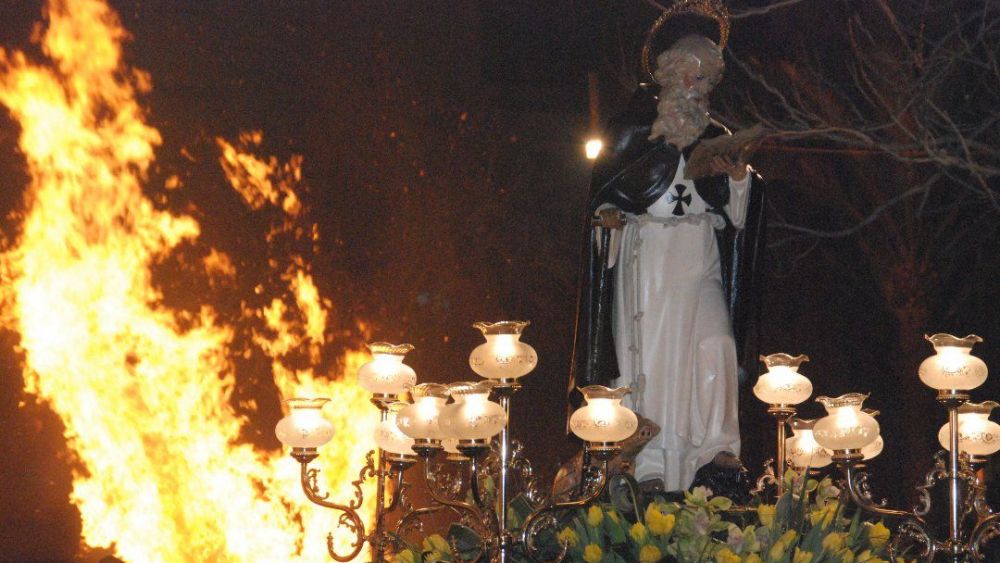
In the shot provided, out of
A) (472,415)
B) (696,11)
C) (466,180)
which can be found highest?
(466,180)

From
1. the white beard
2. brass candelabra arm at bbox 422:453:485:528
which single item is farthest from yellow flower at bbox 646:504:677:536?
the white beard

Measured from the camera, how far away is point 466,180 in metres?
15.0

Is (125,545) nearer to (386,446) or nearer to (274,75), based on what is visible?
(274,75)

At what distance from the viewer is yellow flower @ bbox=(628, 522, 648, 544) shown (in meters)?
5.38

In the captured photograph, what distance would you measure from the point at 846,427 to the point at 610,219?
1626mm

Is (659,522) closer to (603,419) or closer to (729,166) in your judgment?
(603,419)

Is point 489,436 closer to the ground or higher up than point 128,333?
closer to the ground

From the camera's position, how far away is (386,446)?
674 cm

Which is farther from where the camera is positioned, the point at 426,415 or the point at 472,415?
the point at 426,415

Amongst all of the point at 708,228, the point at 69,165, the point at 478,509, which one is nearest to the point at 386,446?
the point at 478,509

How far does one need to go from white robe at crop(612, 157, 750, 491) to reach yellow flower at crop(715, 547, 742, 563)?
1.50 metres

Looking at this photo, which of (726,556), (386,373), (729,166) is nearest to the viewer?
(726,556)

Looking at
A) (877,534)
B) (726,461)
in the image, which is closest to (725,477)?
(726,461)

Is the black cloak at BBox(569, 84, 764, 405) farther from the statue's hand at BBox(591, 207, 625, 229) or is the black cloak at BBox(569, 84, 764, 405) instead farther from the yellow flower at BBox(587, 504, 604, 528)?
the yellow flower at BBox(587, 504, 604, 528)
